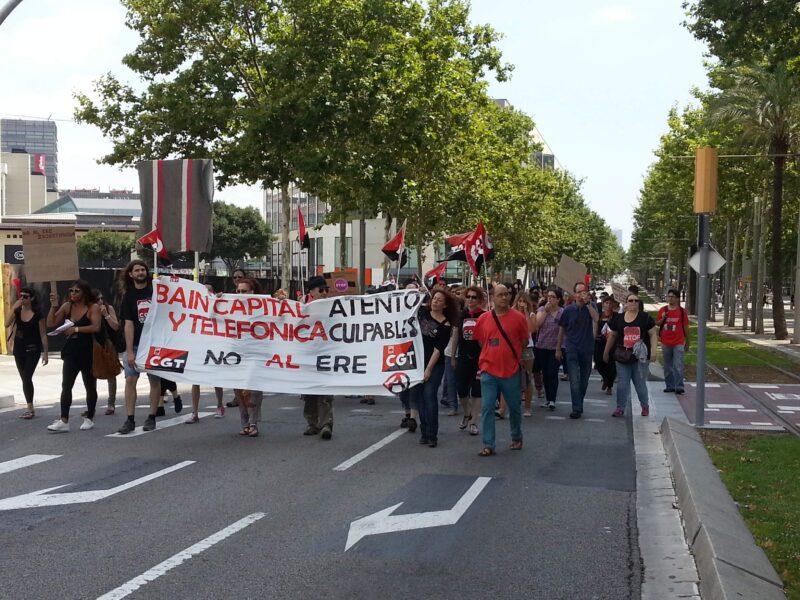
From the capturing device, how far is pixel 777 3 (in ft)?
55.8

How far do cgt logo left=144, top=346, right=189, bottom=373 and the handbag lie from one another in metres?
1.17

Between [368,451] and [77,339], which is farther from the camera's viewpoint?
[77,339]

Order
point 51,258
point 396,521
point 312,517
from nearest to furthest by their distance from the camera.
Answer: point 396,521 → point 312,517 → point 51,258

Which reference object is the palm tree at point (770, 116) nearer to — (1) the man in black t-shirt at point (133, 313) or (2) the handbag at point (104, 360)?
(2) the handbag at point (104, 360)

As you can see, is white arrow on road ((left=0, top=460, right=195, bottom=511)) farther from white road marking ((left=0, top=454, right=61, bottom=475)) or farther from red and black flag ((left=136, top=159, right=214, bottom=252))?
red and black flag ((left=136, top=159, right=214, bottom=252))

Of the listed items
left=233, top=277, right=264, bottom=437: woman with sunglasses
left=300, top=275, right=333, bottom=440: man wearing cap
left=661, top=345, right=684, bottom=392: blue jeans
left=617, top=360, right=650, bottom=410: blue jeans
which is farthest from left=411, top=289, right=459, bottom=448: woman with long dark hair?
left=661, top=345, right=684, bottom=392: blue jeans

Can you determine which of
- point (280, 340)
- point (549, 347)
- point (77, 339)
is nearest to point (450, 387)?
point (549, 347)

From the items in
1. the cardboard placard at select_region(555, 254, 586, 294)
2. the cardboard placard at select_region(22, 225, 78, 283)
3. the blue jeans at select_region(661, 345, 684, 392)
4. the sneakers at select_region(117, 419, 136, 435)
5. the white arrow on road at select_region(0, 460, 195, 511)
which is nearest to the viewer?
the white arrow on road at select_region(0, 460, 195, 511)

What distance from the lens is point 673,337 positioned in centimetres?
1667

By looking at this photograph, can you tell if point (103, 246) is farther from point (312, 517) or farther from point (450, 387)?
point (312, 517)

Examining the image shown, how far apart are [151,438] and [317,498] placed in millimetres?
3859

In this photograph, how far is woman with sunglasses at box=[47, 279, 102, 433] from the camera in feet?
39.0

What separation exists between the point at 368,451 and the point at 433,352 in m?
1.43

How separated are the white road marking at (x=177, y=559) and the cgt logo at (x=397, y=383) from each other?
387 centimetres
